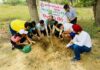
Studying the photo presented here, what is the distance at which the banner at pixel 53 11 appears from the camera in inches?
444

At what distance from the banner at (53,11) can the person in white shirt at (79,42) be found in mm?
2148

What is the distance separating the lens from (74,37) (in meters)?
9.19

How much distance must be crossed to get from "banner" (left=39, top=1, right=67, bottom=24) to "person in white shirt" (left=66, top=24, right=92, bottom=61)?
215 centimetres

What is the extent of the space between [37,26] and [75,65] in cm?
233

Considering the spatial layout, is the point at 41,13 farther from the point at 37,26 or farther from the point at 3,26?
the point at 3,26

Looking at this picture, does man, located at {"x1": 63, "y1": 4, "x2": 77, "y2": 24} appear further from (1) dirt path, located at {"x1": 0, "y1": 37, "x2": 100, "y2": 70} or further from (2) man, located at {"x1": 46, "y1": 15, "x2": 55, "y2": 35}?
(1) dirt path, located at {"x1": 0, "y1": 37, "x2": 100, "y2": 70}

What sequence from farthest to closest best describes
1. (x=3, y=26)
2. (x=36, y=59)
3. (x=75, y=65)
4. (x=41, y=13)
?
1. (x=3, y=26)
2. (x=41, y=13)
3. (x=36, y=59)
4. (x=75, y=65)

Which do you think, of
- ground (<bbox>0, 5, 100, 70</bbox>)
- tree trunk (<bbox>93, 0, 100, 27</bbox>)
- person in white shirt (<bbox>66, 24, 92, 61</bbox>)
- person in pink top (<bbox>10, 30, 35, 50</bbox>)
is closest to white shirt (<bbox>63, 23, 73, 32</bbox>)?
ground (<bbox>0, 5, 100, 70</bbox>)

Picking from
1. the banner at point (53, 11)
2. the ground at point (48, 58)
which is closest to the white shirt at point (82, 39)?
the ground at point (48, 58)

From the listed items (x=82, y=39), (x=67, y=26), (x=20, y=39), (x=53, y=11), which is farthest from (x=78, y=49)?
(x=53, y=11)

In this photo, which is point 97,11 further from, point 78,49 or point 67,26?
point 78,49

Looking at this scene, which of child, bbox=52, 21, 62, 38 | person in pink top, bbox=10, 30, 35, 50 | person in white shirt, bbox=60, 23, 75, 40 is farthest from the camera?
child, bbox=52, 21, 62, 38

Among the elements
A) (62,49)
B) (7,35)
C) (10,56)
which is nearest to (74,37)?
(62,49)

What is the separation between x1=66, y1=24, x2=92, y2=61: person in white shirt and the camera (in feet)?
29.3
